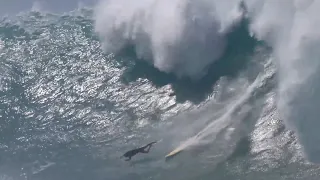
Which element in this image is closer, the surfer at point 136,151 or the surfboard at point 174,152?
the surfer at point 136,151

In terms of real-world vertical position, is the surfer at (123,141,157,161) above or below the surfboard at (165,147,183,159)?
above

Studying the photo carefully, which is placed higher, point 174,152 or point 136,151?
point 136,151

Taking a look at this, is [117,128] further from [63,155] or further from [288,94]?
[288,94]

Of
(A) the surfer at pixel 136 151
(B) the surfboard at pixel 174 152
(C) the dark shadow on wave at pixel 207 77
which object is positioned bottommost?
(B) the surfboard at pixel 174 152

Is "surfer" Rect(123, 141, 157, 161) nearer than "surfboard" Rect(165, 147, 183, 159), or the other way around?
"surfer" Rect(123, 141, 157, 161)

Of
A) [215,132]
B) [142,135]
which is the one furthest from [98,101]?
[215,132]

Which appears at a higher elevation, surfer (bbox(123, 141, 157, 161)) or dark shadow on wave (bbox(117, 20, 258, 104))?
dark shadow on wave (bbox(117, 20, 258, 104))

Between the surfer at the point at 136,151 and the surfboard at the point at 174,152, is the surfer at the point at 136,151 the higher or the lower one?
the higher one

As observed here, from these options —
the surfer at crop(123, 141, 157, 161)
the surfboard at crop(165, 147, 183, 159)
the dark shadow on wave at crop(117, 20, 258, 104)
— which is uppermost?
the dark shadow on wave at crop(117, 20, 258, 104)

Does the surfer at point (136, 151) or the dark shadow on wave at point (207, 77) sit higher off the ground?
the dark shadow on wave at point (207, 77)

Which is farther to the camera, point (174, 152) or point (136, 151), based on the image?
point (174, 152)

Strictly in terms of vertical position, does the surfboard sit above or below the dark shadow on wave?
below

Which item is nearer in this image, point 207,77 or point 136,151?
point 136,151
